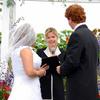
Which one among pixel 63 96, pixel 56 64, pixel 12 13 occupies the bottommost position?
pixel 63 96

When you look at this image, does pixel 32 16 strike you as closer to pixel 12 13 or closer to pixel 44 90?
pixel 12 13

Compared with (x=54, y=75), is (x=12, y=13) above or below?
above

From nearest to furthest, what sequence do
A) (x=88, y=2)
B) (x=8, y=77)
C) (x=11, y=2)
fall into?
(x=8, y=77), (x=11, y=2), (x=88, y=2)

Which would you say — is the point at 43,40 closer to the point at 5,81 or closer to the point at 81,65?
the point at 5,81

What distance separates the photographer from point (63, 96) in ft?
16.0

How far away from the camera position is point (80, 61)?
4203mm

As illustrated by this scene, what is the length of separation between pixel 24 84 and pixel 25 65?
0.26 meters

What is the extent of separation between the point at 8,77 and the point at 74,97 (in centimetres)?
189

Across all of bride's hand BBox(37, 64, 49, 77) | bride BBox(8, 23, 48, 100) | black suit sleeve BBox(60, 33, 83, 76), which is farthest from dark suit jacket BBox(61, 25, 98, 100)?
bride BBox(8, 23, 48, 100)

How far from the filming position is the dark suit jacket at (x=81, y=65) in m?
4.15

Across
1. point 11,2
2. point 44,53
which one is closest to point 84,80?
point 44,53

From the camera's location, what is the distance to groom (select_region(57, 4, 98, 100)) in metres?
4.16

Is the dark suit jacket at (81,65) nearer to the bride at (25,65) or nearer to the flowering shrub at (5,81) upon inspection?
the bride at (25,65)

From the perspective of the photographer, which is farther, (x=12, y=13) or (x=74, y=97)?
(x=12, y=13)
